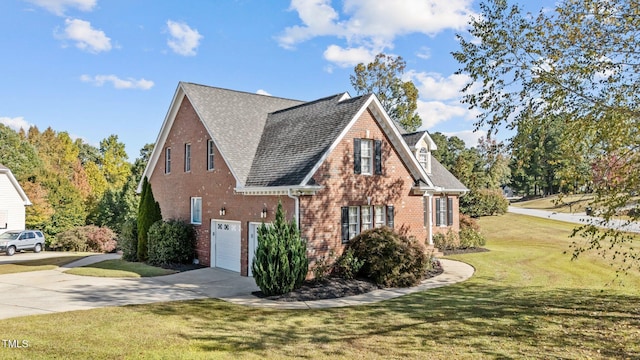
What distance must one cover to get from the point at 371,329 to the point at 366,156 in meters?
9.26

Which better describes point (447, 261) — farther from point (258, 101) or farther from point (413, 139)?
point (258, 101)

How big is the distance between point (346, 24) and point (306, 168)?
9.10 meters

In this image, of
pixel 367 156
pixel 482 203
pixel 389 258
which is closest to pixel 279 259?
pixel 389 258

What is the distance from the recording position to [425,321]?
10695 mm

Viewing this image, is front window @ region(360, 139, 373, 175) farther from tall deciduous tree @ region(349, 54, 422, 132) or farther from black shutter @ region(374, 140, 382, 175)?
tall deciduous tree @ region(349, 54, 422, 132)

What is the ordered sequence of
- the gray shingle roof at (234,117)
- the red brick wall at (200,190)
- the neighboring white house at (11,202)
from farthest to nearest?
the neighboring white house at (11,202) < the gray shingle roof at (234,117) < the red brick wall at (200,190)

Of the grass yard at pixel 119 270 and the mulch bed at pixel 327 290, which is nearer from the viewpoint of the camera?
the mulch bed at pixel 327 290

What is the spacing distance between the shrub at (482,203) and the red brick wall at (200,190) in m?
29.3

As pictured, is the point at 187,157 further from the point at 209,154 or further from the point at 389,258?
the point at 389,258

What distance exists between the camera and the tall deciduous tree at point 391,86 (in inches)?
1718

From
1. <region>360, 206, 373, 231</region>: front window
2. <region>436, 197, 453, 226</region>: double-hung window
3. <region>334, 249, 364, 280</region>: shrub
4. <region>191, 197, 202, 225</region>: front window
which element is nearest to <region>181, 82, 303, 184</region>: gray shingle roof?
<region>191, 197, 202, 225</region>: front window

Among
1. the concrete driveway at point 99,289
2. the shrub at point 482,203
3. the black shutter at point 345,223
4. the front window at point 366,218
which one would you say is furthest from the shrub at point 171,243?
the shrub at point 482,203

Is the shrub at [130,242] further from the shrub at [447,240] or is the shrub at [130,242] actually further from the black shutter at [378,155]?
the shrub at [447,240]

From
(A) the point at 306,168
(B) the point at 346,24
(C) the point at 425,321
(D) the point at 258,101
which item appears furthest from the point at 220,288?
(B) the point at 346,24
